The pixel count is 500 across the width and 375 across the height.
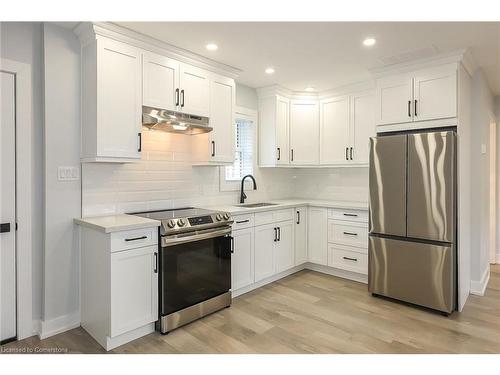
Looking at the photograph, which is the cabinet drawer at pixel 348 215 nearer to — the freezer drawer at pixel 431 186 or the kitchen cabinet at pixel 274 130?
the freezer drawer at pixel 431 186

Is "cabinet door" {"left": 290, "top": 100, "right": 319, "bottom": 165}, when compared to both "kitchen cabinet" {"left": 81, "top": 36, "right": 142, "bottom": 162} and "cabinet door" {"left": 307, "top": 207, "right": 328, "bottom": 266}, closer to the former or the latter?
"cabinet door" {"left": 307, "top": 207, "right": 328, "bottom": 266}

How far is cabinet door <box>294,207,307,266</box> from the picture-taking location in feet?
14.2

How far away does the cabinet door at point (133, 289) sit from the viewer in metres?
2.43

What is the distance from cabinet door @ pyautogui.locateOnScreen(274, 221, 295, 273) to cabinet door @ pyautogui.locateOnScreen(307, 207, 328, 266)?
0.33m

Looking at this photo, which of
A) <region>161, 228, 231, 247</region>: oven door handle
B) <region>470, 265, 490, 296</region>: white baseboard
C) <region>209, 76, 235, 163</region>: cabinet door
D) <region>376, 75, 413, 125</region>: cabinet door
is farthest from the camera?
<region>470, 265, 490, 296</region>: white baseboard

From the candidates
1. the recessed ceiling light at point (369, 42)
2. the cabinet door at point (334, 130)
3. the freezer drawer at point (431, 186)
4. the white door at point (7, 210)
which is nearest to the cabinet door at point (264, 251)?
the cabinet door at point (334, 130)

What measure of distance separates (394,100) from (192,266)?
107 inches

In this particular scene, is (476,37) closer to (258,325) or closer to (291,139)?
(291,139)

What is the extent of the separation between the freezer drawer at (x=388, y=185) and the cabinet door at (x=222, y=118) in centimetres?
159

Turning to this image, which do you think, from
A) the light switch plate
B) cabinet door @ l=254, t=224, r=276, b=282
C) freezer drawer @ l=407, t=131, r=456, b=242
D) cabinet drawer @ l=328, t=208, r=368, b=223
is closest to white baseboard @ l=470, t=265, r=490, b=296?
freezer drawer @ l=407, t=131, r=456, b=242

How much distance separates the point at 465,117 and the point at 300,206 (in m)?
2.10

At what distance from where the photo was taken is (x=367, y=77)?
4.04 meters

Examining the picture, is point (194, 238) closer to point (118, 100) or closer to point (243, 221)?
point (243, 221)
